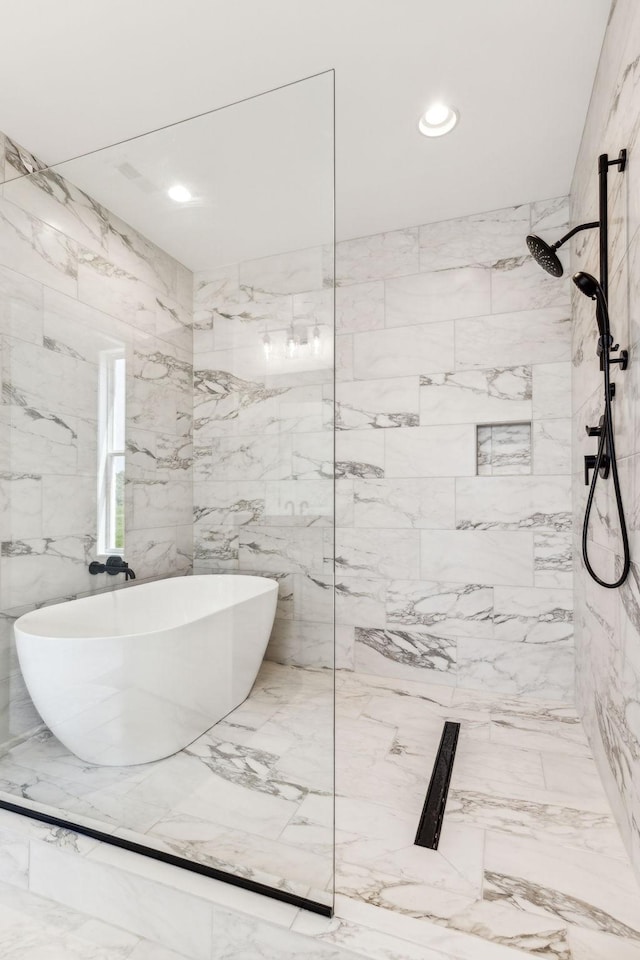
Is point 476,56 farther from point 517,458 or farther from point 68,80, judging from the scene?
point 517,458

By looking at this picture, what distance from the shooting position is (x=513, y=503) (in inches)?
110

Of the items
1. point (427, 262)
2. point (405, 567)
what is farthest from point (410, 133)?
point (405, 567)

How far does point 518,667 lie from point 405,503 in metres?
1.08

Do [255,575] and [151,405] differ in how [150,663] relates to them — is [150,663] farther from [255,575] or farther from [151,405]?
[151,405]

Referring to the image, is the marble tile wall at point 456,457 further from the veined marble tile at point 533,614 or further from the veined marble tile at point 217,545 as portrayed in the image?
the veined marble tile at point 217,545

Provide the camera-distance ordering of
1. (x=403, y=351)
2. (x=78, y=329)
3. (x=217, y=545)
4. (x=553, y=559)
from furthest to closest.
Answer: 1. (x=403, y=351)
2. (x=553, y=559)
3. (x=78, y=329)
4. (x=217, y=545)

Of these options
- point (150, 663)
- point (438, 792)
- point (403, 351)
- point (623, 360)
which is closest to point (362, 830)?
point (438, 792)

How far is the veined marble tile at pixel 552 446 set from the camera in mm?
2707

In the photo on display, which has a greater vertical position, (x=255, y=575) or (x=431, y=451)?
(x=431, y=451)

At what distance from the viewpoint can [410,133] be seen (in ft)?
7.48

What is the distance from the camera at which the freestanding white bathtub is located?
1426mm

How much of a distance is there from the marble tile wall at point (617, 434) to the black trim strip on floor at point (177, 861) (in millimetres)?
923

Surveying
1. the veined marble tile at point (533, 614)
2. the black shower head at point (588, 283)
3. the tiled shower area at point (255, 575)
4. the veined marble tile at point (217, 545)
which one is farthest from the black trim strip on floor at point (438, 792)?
the black shower head at point (588, 283)

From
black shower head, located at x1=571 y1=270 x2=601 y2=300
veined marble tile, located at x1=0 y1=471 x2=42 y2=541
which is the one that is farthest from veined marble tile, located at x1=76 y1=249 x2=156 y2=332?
black shower head, located at x1=571 y1=270 x2=601 y2=300
